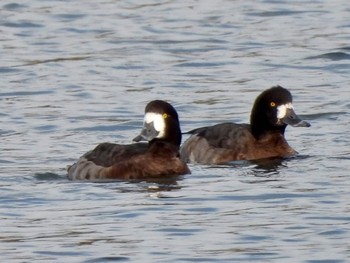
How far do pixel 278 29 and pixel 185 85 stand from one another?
4.66 metres

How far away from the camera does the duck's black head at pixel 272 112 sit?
16.7 meters

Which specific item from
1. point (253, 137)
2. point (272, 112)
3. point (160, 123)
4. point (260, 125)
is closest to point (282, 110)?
point (272, 112)

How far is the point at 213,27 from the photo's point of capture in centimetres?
2519

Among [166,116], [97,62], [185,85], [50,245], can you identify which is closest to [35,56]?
[97,62]

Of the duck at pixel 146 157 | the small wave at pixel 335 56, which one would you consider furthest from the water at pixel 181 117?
the duck at pixel 146 157

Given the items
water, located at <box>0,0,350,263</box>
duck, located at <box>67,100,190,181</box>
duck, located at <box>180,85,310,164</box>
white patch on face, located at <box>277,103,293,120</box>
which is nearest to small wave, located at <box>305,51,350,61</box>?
water, located at <box>0,0,350,263</box>

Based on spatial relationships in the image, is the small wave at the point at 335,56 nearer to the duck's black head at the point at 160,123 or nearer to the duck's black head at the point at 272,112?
the duck's black head at the point at 272,112

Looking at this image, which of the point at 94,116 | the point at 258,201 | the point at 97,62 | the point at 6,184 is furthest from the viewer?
the point at 97,62

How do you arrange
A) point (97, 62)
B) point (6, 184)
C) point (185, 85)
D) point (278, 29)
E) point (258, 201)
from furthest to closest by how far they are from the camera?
1. point (278, 29)
2. point (97, 62)
3. point (185, 85)
4. point (6, 184)
5. point (258, 201)

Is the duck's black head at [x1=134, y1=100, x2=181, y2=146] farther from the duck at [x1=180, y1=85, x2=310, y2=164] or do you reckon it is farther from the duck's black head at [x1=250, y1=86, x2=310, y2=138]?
the duck's black head at [x1=250, y1=86, x2=310, y2=138]

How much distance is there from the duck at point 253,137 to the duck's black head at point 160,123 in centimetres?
123

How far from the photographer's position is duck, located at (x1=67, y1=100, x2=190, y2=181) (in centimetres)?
1486

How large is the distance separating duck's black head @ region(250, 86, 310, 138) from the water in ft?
1.28

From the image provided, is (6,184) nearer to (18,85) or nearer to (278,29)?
(18,85)
